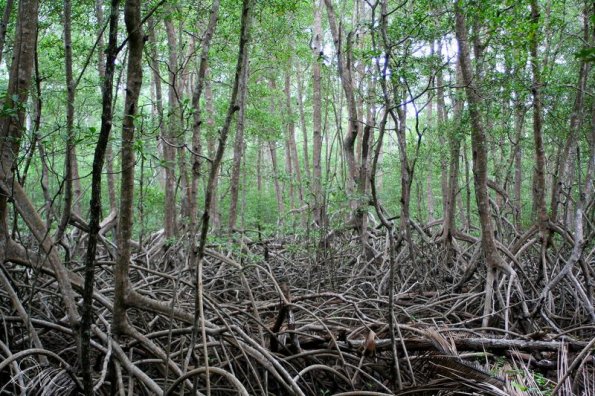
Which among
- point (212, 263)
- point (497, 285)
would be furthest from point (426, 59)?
point (212, 263)

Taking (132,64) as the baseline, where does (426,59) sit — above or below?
above

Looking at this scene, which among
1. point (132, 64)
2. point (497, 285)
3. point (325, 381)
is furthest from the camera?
point (497, 285)

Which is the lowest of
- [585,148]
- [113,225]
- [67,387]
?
[67,387]

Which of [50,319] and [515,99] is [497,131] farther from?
[50,319]

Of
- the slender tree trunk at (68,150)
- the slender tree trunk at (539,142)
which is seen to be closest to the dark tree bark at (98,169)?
the slender tree trunk at (68,150)

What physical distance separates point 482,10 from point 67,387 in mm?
3435

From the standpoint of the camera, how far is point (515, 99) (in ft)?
16.7

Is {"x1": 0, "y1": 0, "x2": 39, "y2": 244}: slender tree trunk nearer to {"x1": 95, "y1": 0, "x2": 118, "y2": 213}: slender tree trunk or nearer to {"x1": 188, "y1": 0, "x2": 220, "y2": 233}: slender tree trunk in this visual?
{"x1": 95, "y1": 0, "x2": 118, "y2": 213}: slender tree trunk

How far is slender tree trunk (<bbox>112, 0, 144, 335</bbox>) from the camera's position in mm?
2014

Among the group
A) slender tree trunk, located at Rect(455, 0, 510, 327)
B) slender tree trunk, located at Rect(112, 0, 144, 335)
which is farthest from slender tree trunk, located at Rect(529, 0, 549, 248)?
slender tree trunk, located at Rect(112, 0, 144, 335)

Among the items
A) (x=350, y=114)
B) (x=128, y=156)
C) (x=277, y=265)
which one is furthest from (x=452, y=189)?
(x=128, y=156)

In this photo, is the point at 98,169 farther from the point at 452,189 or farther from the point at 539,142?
the point at 452,189

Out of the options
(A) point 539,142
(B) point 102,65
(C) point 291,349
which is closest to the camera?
(C) point 291,349

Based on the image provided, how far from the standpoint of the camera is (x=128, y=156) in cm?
222
